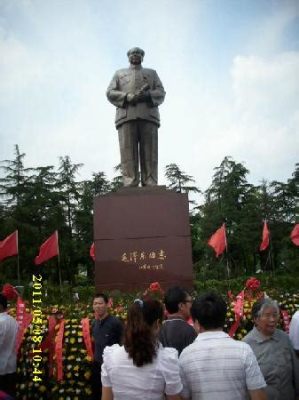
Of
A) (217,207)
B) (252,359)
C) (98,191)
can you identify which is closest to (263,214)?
(217,207)

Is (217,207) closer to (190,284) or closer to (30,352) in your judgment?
(190,284)

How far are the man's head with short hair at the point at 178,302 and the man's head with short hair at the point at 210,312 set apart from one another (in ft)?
2.07

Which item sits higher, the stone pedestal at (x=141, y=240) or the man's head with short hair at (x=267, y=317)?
the stone pedestal at (x=141, y=240)

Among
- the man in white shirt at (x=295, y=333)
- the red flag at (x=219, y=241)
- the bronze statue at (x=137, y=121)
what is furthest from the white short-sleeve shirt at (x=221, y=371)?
the red flag at (x=219, y=241)

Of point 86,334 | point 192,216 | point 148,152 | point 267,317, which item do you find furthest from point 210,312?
point 192,216

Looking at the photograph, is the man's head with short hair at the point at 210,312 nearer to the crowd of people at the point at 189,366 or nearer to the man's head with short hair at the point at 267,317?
the crowd of people at the point at 189,366

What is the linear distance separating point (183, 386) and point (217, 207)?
872 inches

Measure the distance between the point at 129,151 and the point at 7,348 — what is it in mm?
4470

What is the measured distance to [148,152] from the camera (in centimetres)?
780

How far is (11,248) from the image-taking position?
8383 mm

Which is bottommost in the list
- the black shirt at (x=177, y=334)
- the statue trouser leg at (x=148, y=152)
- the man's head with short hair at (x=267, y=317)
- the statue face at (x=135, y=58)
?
the black shirt at (x=177, y=334)

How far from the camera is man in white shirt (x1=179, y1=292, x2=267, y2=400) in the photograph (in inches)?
78.7

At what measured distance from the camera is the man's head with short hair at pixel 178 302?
287cm

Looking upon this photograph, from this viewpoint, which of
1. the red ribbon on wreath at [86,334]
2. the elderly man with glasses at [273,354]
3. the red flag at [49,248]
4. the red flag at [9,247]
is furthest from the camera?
the red flag at [49,248]
